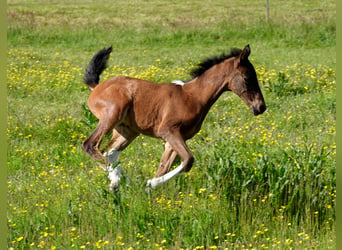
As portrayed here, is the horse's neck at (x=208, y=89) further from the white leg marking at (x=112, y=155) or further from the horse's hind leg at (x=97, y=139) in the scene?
the white leg marking at (x=112, y=155)

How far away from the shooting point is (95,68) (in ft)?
25.3

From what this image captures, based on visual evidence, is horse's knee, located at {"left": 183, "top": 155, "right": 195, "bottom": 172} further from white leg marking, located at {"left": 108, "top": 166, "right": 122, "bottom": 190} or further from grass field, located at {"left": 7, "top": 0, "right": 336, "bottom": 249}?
white leg marking, located at {"left": 108, "top": 166, "right": 122, "bottom": 190}

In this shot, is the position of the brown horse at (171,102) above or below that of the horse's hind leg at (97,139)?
above

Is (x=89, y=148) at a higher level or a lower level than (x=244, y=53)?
lower

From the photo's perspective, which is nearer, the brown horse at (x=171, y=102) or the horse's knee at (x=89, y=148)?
the brown horse at (x=171, y=102)

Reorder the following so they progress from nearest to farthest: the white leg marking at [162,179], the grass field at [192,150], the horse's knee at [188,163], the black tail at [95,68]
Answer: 1. the grass field at [192,150]
2. the white leg marking at [162,179]
3. the horse's knee at [188,163]
4. the black tail at [95,68]

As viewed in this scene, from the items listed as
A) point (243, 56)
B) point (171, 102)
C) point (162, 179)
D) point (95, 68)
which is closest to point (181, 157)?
point (162, 179)

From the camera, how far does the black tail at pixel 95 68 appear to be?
25.2 feet

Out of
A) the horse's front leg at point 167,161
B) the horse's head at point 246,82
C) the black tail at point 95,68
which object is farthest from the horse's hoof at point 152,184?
the black tail at point 95,68

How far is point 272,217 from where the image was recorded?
5938mm

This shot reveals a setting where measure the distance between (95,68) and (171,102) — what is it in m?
1.21

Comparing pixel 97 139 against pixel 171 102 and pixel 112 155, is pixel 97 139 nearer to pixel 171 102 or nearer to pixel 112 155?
pixel 112 155

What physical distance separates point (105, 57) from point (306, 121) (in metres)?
3.53

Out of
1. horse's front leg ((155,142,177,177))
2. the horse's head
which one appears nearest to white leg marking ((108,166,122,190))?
horse's front leg ((155,142,177,177))
